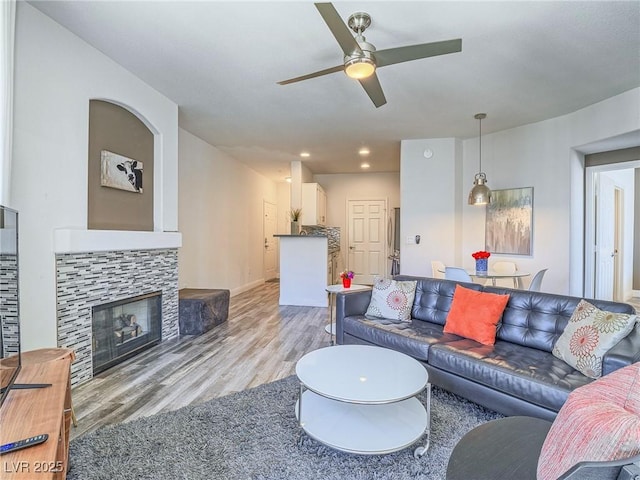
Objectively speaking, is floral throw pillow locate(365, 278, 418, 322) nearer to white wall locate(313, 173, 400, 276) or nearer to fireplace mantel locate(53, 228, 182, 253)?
fireplace mantel locate(53, 228, 182, 253)

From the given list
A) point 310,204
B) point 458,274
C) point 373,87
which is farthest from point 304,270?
point 373,87

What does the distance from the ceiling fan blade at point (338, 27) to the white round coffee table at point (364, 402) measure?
195cm

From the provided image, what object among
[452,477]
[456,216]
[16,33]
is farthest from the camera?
[456,216]

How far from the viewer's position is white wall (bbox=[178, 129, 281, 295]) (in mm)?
4902

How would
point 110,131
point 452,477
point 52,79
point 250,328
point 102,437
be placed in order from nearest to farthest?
point 452,477, point 102,437, point 52,79, point 110,131, point 250,328

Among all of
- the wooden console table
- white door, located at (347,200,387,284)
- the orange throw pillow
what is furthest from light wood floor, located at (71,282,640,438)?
white door, located at (347,200,387,284)

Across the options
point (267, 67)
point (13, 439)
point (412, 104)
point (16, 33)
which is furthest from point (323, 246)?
point (13, 439)

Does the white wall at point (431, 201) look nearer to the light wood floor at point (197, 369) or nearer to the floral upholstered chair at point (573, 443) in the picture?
the light wood floor at point (197, 369)

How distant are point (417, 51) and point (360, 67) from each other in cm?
37

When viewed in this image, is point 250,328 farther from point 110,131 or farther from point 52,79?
point 52,79

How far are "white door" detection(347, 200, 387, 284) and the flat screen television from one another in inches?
277

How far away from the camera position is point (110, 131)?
9.88ft

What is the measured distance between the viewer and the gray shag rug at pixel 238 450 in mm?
1636

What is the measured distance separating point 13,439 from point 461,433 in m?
2.11
